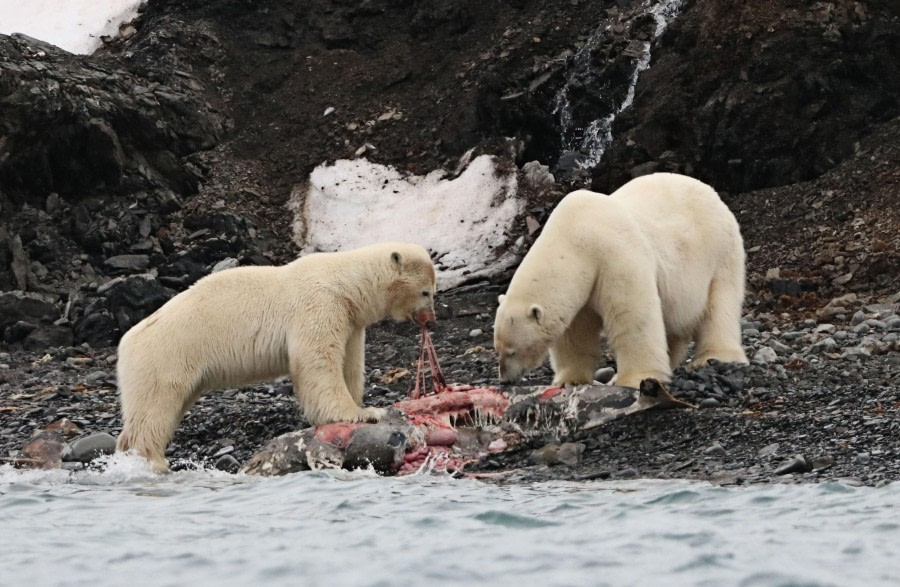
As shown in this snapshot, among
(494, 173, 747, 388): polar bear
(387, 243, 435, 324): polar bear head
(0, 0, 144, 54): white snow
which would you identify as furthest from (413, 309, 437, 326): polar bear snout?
(0, 0, 144, 54): white snow

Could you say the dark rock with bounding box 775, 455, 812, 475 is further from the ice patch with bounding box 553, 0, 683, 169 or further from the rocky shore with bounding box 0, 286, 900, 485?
the ice patch with bounding box 553, 0, 683, 169

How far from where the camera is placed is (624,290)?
9.30 metres

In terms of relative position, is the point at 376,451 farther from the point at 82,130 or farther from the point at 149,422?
the point at 82,130

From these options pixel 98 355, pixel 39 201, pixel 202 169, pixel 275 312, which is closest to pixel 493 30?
pixel 202 169

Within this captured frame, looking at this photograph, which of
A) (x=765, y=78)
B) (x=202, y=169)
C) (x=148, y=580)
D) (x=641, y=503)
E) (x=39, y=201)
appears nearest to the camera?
(x=148, y=580)

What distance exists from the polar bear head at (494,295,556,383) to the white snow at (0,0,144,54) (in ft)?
68.8

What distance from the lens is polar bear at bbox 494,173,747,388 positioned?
30.7ft

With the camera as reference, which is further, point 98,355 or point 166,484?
point 98,355

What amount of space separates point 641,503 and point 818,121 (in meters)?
13.8

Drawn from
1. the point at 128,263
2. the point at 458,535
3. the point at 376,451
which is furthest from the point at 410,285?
the point at 128,263

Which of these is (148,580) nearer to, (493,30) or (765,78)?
(765,78)

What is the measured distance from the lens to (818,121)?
1912 centimetres

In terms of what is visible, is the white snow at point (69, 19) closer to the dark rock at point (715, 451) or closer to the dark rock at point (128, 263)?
the dark rock at point (128, 263)

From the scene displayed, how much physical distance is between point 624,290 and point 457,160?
44.2ft
